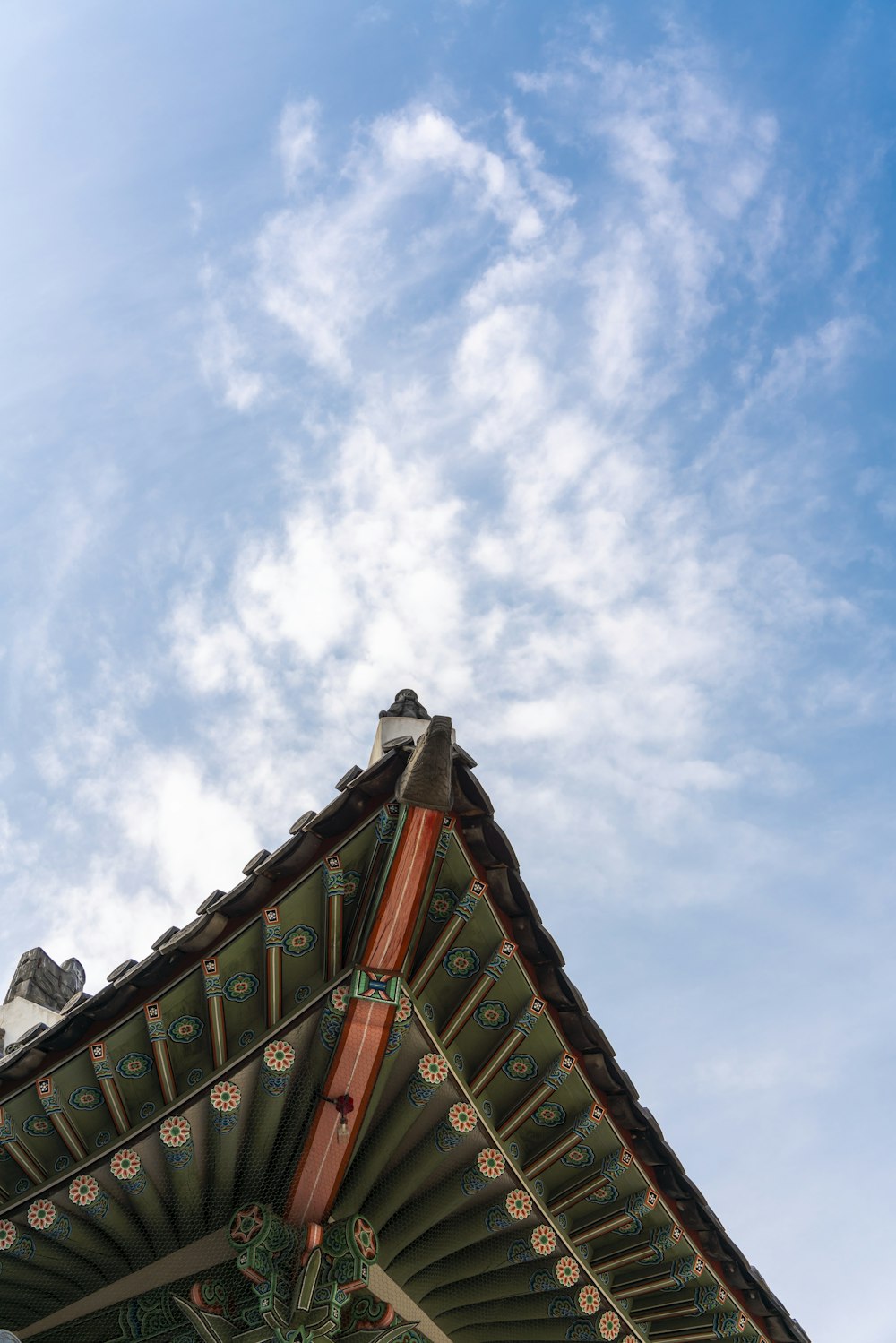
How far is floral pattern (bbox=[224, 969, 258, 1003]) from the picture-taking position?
8.52 meters

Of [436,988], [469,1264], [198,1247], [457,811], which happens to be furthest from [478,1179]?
[457,811]

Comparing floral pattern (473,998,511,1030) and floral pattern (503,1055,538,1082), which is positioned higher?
floral pattern (473,998,511,1030)

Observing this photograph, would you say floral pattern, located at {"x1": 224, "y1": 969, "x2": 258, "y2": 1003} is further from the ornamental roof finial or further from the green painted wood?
the ornamental roof finial

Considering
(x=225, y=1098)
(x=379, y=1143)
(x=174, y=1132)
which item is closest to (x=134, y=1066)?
(x=174, y=1132)

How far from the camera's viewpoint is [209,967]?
8406 millimetres

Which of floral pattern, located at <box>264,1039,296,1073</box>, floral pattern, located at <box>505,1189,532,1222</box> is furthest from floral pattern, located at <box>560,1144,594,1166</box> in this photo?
floral pattern, located at <box>264,1039,296,1073</box>

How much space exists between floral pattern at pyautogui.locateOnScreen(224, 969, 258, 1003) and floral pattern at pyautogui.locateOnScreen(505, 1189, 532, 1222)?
8.64 feet

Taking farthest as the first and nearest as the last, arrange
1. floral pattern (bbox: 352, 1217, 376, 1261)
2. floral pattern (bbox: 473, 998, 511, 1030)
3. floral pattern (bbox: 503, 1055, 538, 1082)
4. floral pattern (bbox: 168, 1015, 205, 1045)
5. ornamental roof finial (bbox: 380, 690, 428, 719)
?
ornamental roof finial (bbox: 380, 690, 428, 719)
floral pattern (bbox: 503, 1055, 538, 1082)
floral pattern (bbox: 473, 998, 511, 1030)
floral pattern (bbox: 352, 1217, 376, 1261)
floral pattern (bbox: 168, 1015, 205, 1045)

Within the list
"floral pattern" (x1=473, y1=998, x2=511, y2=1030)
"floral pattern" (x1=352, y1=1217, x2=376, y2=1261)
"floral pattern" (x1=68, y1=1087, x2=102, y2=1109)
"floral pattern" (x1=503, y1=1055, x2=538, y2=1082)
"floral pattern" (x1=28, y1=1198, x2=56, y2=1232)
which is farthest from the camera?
"floral pattern" (x1=503, y1=1055, x2=538, y2=1082)

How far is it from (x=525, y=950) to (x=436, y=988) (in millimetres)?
764

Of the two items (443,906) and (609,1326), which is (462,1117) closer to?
(443,906)

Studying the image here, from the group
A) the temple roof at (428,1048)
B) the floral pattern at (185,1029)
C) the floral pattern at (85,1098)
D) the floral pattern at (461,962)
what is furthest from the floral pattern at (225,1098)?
the floral pattern at (461,962)

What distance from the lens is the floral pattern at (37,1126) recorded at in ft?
27.0

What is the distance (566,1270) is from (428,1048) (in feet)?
7.43
